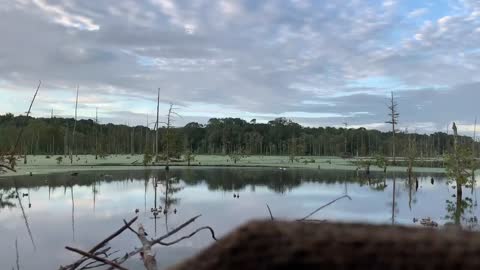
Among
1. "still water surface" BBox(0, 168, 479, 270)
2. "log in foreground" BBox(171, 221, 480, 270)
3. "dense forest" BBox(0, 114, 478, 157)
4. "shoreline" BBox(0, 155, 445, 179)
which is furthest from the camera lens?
"dense forest" BBox(0, 114, 478, 157)

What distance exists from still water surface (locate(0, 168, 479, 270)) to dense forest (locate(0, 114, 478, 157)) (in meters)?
45.7

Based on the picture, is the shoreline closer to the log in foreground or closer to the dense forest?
the dense forest

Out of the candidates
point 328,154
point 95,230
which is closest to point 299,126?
point 328,154

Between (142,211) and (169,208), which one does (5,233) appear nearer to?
(142,211)

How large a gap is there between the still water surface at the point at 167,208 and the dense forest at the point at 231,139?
1801 inches

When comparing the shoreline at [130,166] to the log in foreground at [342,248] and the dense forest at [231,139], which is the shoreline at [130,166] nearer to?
the dense forest at [231,139]

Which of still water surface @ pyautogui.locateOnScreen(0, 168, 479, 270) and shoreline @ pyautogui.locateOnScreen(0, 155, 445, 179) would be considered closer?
still water surface @ pyautogui.locateOnScreen(0, 168, 479, 270)

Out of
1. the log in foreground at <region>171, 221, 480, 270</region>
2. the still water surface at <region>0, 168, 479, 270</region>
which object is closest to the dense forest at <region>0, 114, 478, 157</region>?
the still water surface at <region>0, 168, 479, 270</region>

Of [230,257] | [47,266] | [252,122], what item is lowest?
[47,266]

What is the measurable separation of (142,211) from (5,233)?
4.55 metres

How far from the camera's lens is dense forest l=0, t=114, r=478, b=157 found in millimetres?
74375

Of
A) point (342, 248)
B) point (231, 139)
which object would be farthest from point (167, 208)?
point (231, 139)

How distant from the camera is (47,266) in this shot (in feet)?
29.6

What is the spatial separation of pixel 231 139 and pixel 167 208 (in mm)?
79177
